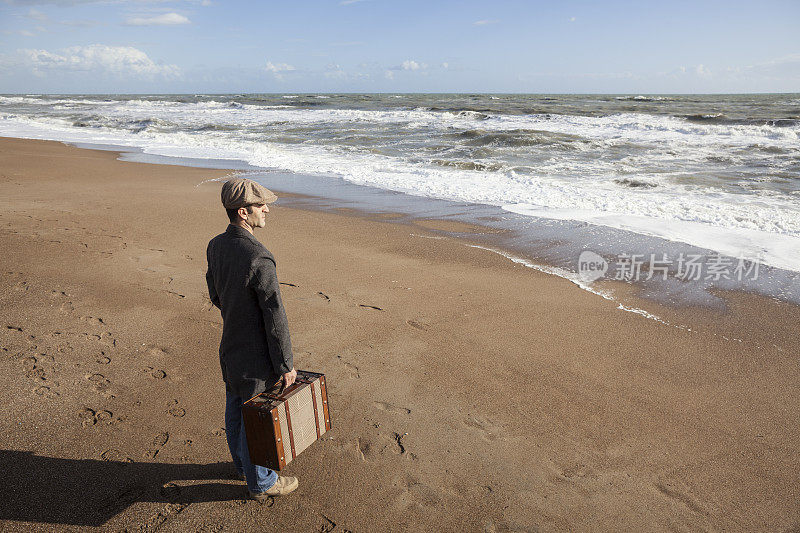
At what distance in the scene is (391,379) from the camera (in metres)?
4.01

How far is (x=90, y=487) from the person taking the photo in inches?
111

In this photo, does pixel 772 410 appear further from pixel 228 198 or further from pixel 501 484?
pixel 228 198

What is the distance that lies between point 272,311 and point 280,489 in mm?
1108

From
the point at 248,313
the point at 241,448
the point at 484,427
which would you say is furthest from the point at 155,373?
the point at 484,427

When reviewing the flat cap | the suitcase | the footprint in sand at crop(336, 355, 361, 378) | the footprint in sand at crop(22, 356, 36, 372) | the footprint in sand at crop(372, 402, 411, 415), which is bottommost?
the footprint in sand at crop(372, 402, 411, 415)

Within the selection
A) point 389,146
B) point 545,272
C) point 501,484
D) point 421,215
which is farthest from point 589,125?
point 501,484

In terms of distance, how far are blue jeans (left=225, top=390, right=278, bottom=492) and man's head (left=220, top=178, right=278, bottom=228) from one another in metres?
0.94

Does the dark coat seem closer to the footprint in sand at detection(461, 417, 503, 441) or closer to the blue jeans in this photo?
the blue jeans

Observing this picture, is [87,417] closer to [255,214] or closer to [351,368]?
[351,368]

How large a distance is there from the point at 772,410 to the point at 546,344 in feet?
5.65

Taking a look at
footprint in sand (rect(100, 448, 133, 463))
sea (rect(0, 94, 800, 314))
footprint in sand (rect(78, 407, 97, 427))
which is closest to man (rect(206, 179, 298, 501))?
footprint in sand (rect(100, 448, 133, 463))

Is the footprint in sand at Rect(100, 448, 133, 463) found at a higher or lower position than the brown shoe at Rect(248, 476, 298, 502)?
higher

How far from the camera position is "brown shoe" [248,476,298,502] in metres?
2.78

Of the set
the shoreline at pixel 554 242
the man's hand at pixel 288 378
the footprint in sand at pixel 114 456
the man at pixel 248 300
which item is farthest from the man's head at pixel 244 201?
the shoreline at pixel 554 242
